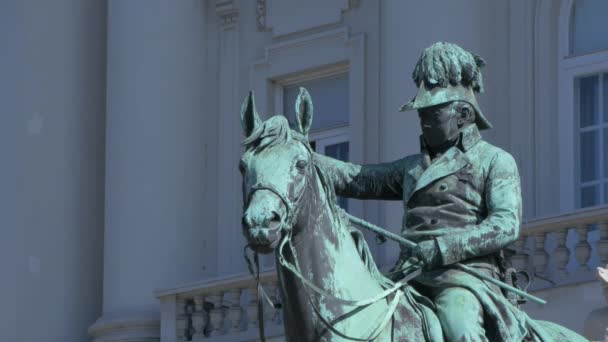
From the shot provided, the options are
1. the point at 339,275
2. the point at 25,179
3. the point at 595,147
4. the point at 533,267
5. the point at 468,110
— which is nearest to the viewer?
the point at 339,275

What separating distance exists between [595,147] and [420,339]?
429 inches

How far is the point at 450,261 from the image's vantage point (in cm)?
1006

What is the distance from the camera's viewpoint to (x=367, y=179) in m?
10.6

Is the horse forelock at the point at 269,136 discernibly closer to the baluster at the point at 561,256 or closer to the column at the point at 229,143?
the baluster at the point at 561,256

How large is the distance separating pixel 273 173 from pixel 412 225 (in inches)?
41.1

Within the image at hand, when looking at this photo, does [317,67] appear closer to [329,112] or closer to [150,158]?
[329,112]

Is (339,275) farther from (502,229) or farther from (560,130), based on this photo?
(560,130)

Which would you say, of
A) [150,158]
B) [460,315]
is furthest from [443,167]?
[150,158]

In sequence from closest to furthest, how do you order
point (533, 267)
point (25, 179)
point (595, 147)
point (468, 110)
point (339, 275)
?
point (339, 275) < point (468, 110) < point (533, 267) < point (595, 147) < point (25, 179)

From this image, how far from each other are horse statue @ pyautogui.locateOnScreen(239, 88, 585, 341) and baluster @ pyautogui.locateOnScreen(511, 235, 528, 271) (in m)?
8.60

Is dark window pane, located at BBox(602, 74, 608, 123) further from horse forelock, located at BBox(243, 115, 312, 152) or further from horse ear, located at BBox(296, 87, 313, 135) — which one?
horse forelock, located at BBox(243, 115, 312, 152)

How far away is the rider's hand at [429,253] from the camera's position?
1006 centimetres

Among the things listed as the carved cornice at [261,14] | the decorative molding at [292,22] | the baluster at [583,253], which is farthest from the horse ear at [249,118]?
the carved cornice at [261,14]

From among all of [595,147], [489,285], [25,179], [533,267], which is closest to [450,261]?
[489,285]
